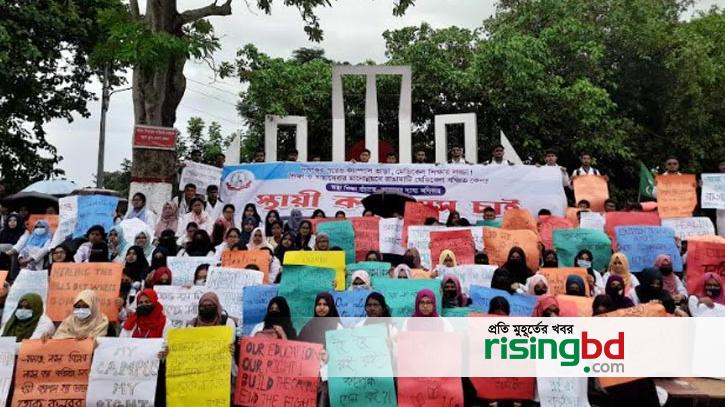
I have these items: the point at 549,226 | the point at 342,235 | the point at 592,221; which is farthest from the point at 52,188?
the point at 592,221

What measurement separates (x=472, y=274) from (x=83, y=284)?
4.05 m

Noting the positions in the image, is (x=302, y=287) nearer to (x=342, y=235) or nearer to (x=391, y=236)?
(x=342, y=235)

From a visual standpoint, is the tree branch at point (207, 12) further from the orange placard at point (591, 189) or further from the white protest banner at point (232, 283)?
the orange placard at point (591, 189)

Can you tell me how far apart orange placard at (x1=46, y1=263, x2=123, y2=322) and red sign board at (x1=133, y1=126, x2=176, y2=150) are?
13.0 ft

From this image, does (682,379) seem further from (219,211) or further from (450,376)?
(219,211)

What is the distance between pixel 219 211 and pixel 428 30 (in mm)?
13135

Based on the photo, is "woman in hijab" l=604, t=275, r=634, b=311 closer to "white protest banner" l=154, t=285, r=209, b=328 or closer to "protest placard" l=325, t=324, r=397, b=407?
"protest placard" l=325, t=324, r=397, b=407

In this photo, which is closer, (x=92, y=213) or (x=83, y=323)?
(x=83, y=323)

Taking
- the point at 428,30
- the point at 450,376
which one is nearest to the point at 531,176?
the point at 450,376

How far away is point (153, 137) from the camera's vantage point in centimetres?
1051

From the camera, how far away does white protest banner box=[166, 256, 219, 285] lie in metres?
7.36

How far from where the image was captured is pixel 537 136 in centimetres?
2005

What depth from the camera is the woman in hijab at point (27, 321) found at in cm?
579

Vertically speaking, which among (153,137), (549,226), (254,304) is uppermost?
(153,137)
